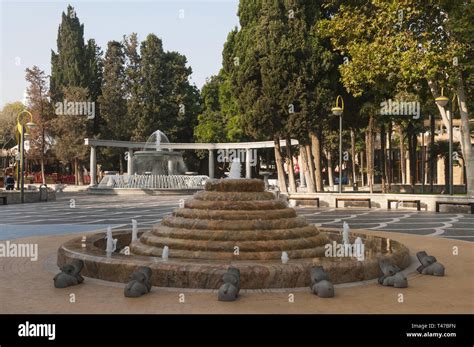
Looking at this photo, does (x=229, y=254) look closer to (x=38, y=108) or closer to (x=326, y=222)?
(x=326, y=222)

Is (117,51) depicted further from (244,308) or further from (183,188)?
(244,308)

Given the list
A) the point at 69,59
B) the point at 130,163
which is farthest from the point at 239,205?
the point at 69,59

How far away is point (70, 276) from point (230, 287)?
2597mm

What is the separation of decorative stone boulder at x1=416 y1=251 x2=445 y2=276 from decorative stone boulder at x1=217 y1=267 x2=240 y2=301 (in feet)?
11.6

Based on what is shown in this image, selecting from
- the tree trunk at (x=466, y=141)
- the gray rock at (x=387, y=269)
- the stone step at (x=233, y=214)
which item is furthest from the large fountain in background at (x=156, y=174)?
the gray rock at (x=387, y=269)

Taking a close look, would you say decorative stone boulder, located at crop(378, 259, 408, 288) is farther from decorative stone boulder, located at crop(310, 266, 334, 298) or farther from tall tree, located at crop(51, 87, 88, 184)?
tall tree, located at crop(51, 87, 88, 184)

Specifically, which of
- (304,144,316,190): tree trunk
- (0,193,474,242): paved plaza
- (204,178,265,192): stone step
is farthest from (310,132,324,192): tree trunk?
(204,178,265,192): stone step

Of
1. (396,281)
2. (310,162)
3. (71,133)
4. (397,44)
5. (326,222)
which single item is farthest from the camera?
(71,133)

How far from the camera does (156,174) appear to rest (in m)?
43.0

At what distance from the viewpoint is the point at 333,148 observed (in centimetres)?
4994

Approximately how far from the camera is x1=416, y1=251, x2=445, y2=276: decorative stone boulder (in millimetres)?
8195

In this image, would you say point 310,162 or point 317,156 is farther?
point 310,162

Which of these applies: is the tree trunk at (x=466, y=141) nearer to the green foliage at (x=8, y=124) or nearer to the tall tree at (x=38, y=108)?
the tall tree at (x=38, y=108)
